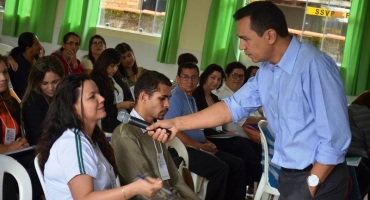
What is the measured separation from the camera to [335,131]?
2211mm

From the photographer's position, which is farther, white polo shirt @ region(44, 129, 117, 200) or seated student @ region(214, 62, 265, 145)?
seated student @ region(214, 62, 265, 145)

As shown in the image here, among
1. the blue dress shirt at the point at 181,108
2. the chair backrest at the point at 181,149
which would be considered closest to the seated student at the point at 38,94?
the chair backrest at the point at 181,149

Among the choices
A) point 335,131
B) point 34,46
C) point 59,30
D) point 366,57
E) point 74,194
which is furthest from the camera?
point 59,30

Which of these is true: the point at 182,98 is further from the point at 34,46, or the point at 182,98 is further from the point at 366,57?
the point at 366,57

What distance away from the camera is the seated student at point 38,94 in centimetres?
388

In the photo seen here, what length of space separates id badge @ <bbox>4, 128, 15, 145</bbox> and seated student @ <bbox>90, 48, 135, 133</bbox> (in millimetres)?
1347

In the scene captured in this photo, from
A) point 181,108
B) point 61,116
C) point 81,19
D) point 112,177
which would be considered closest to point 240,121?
point 181,108

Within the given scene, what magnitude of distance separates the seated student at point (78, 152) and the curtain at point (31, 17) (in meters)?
6.12

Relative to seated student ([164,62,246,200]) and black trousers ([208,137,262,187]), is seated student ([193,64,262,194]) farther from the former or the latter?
seated student ([164,62,246,200])

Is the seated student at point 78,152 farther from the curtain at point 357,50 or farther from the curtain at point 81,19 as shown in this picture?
the curtain at point 81,19

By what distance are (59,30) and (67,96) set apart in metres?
6.18

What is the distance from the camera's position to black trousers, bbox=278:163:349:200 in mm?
2318

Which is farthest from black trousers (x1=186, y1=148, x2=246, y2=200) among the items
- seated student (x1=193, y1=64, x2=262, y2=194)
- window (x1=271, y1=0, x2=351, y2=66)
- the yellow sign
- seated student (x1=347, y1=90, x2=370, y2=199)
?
the yellow sign

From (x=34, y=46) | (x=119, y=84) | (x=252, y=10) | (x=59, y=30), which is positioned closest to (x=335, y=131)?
(x=252, y=10)
